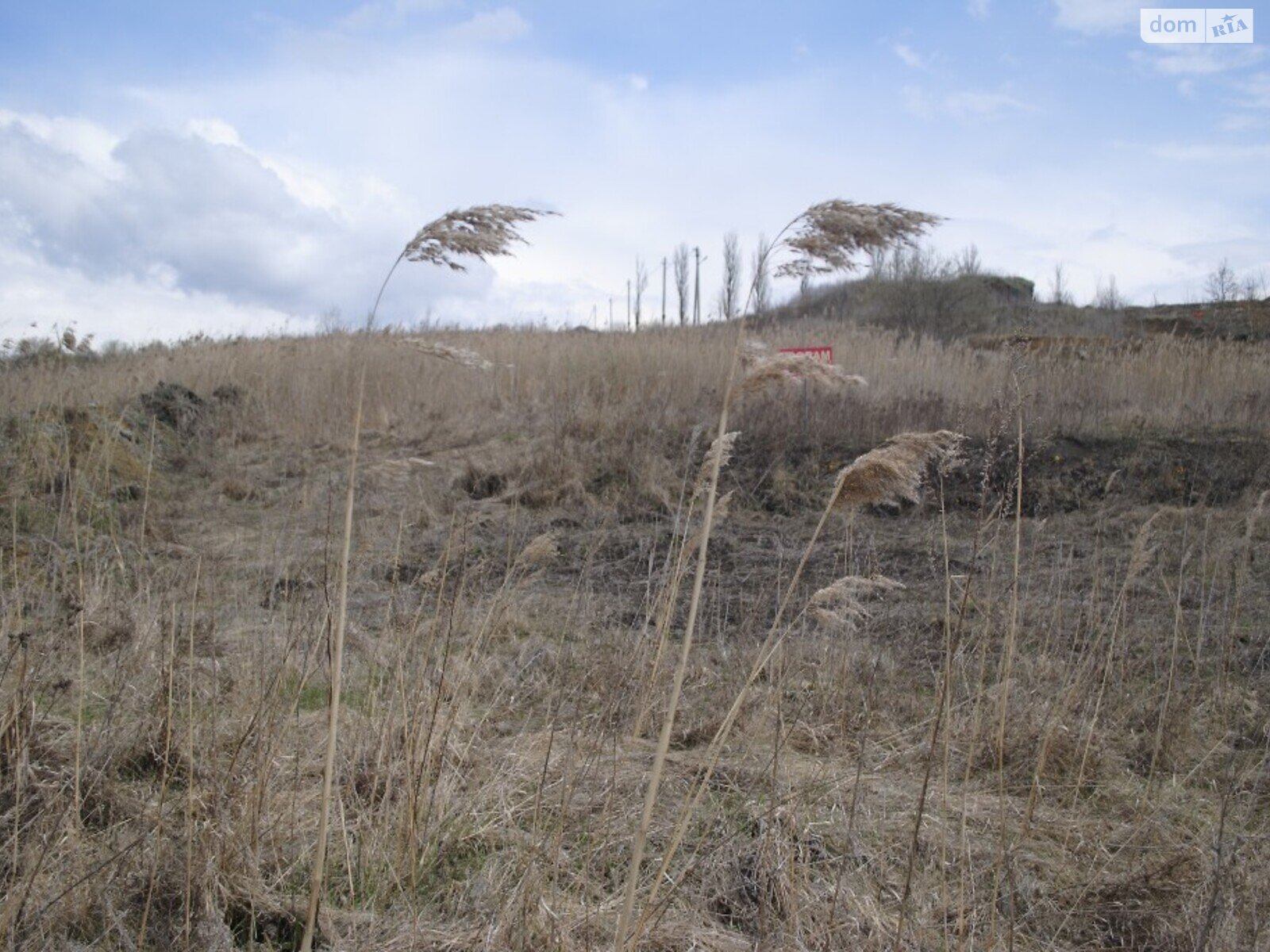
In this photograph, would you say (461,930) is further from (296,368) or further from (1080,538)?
(296,368)

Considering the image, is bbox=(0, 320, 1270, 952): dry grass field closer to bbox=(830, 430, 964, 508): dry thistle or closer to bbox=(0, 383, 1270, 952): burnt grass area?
bbox=(0, 383, 1270, 952): burnt grass area

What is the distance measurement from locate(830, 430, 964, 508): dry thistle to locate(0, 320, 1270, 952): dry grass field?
250mm

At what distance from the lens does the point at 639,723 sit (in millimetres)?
3088

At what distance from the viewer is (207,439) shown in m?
11.1

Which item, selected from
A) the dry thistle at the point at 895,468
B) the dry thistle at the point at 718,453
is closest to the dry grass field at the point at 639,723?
the dry thistle at the point at 718,453

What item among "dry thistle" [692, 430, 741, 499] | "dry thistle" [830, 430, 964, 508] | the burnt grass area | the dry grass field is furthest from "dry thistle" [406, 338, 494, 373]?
"dry thistle" [830, 430, 964, 508]

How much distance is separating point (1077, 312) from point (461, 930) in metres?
25.6

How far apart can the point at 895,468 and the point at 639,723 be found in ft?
4.99

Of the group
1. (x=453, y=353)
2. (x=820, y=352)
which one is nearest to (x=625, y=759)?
(x=453, y=353)

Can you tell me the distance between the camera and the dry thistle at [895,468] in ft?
6.33

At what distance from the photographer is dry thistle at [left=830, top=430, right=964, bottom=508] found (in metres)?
1.93

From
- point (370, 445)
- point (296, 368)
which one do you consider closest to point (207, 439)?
point (370, 445)

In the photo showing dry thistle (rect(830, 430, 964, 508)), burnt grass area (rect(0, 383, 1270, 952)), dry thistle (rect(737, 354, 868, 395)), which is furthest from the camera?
burnt grass area (rect(0, 383, 1270, 952))

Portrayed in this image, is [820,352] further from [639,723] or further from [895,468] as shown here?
[895,468]
